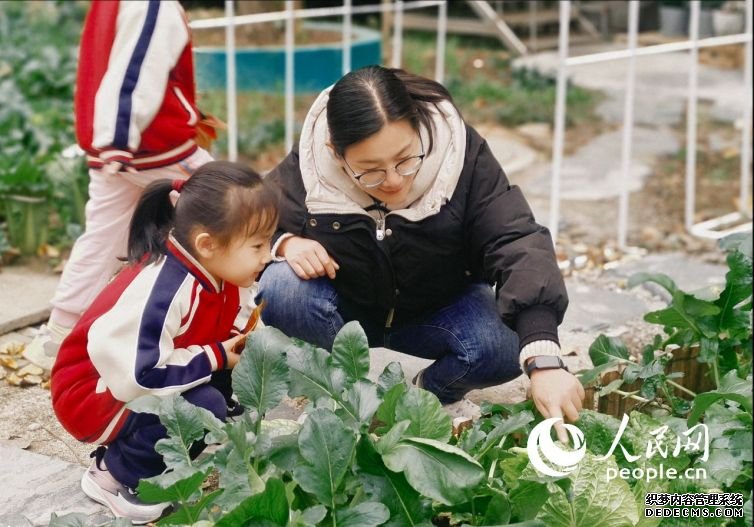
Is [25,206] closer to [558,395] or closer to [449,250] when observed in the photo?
[449,250]

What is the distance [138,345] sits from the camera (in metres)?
2.34

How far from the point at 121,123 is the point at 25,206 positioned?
3.72ft

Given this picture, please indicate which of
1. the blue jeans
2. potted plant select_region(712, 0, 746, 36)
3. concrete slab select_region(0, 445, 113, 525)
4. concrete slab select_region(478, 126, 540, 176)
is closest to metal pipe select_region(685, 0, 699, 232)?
concrete slab select_region(478, 126, 540, 176)

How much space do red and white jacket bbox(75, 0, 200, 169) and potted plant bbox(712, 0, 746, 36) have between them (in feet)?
24.6

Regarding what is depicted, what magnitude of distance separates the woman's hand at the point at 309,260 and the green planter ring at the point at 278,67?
4169 mm

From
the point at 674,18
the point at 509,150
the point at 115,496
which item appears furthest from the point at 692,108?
the point at 674,18

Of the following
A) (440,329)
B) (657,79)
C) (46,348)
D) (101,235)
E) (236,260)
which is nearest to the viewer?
(236,260)

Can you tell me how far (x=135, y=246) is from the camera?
251 cm

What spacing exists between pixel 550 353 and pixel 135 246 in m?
0.94

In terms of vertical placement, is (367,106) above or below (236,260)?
above

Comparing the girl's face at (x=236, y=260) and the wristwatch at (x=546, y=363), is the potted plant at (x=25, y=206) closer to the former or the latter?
the girl's face at (x=236, y=260)

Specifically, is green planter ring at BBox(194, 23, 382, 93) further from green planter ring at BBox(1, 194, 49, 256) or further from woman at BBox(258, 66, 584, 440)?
woman at BBox(258, 66, 584, 440)

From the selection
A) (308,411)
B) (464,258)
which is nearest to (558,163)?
(464,258)

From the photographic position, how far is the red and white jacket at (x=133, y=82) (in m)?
3.37
